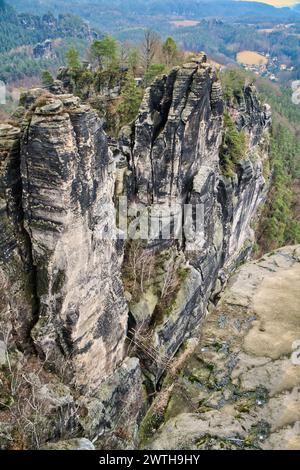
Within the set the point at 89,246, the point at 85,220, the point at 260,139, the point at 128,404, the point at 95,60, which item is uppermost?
the point at 95,60

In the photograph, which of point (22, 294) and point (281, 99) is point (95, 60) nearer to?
point (22, 294)

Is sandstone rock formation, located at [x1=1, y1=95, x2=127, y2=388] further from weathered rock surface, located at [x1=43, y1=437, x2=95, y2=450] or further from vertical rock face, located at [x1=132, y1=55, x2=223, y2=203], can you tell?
vertical rock face, located at [x1=132, y1=55, x2=223, y2=203]

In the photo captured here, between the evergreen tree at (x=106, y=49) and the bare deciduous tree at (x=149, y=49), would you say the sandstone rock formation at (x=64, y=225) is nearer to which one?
the bare deciduous tree at (x=149, y=49)

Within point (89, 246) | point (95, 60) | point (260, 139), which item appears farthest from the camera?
point (260, 139)

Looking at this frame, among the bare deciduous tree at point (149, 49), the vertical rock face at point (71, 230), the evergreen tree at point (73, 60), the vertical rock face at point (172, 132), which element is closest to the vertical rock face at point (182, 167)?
the vertical rock face at point (172, 132)
